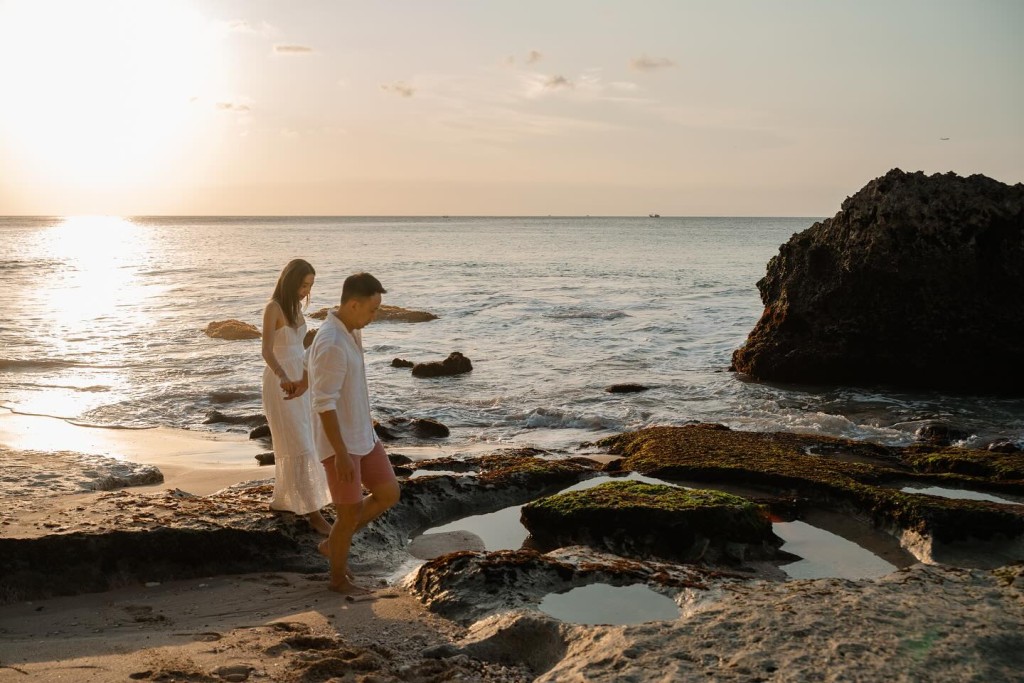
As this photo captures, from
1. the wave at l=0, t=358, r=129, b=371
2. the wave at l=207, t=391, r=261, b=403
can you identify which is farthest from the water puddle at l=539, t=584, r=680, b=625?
the wave at l=0, t=358, r=129, b=371

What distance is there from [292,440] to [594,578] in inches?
95.1

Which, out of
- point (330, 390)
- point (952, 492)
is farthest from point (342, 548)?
point (952, 492)

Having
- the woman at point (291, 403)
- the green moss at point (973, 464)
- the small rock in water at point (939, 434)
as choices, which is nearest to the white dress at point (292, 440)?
the woman at point (291, 403)

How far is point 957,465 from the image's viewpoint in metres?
7.97

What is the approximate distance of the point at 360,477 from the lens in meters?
5.25

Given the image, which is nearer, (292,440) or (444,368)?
(292,440)

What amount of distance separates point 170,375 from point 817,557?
1229cm

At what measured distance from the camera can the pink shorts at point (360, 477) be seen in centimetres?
512

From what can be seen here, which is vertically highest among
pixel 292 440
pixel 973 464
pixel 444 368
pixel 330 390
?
pixel 330 390

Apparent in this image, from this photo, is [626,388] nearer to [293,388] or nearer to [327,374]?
[293,388]

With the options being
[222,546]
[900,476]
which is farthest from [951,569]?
[222,546]

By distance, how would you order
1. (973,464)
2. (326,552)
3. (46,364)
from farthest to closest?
(46,364)
(973,464)
(326,552)

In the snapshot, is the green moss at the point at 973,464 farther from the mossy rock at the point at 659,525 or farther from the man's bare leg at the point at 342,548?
the man's bare leg at the point at 342,548

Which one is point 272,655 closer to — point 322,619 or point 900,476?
point 322,619
